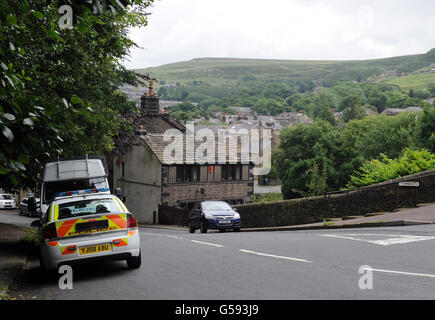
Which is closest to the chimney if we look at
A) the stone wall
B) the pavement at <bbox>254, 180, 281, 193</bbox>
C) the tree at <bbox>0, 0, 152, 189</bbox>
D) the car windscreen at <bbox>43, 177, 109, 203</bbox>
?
the stone wall

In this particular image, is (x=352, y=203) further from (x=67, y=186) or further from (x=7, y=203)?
(x=7, y=203)

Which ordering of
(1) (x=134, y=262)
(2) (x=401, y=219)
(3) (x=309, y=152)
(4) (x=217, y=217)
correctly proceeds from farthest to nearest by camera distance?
(3) (x=309, y=152) → (4) (x=217, y=217) → (2) (x=401, y=219) → (1) (x=134, y=262)

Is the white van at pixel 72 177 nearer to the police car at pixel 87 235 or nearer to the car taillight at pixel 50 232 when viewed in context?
the police car at pixel 87 235

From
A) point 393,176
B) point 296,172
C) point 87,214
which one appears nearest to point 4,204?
point 296,172

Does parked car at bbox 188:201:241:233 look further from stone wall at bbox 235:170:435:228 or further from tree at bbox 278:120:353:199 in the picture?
tree at bbox 278:120:353:199

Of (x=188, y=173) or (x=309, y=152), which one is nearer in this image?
(x=188, y=173)

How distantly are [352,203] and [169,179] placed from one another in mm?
22834

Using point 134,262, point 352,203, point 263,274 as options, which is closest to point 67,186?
point 134,262

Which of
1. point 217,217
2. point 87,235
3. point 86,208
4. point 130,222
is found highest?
point 86,208

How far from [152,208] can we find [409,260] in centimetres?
3748

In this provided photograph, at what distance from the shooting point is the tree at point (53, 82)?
611cm

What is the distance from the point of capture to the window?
45812 mm

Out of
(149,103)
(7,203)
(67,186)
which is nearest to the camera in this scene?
(67,186)

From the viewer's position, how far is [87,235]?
32.4 ft
